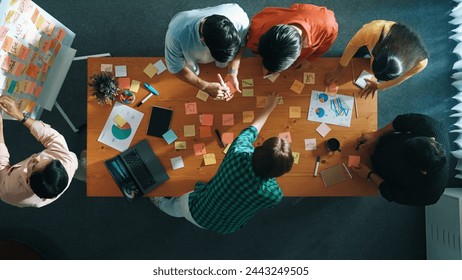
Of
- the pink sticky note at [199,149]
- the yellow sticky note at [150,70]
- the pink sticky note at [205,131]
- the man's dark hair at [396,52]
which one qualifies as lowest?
the pink sticky note at [199,149]

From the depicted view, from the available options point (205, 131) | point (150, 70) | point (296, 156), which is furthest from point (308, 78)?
point (150, 70)

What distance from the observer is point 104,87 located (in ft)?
7.05

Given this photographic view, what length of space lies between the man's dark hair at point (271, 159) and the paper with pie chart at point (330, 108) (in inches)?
21.7

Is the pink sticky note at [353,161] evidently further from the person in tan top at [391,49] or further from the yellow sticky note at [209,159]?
the yellow sticky note at [209,159]

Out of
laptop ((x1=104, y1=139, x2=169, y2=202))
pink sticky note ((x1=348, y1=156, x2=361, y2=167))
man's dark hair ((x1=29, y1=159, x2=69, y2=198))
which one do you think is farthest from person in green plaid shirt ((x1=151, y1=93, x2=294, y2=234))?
man's dark hair ((x1=29, y1=159, x2=69, y2=198))

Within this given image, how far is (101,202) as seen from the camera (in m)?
2.93

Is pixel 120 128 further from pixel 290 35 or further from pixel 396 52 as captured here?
pixel 396 52

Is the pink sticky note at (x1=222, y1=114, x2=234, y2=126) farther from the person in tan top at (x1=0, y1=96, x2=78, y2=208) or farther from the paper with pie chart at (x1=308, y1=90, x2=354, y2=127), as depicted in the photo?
the person in tan top at (x1=0, y1=96, x2=78, y2=208)

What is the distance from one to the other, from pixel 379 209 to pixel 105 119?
2.32 metres

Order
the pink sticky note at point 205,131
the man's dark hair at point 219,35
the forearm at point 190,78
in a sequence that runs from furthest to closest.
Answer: the pink sticky note at point 205,131
the forearm at point 190,78
the man's dark hair at point 219,35

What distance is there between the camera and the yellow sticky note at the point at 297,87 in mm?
2260

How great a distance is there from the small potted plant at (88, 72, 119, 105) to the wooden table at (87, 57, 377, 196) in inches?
2.1

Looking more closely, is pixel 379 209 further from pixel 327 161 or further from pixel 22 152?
pixel 22 152

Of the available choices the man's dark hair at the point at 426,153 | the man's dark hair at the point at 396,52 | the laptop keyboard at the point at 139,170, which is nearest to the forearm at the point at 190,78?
the laptop keyboard at the point at 139,170
